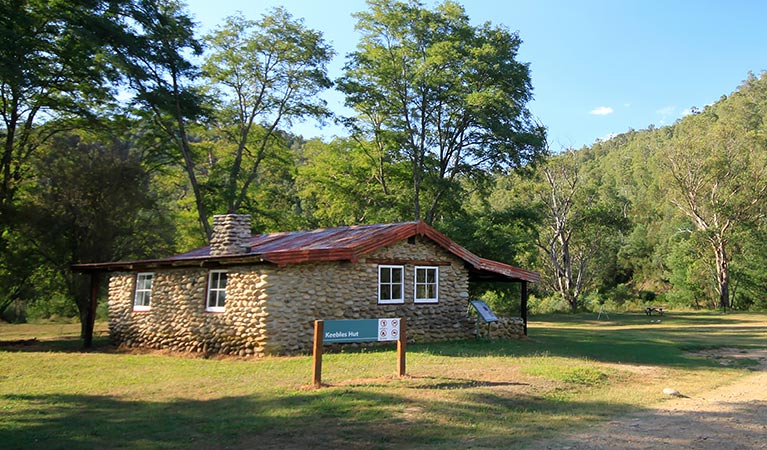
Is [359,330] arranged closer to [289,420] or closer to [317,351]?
[317,351]

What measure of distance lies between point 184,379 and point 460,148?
23317 mm

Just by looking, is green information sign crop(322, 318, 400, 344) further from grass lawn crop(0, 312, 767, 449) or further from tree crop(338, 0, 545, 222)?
tree crop(338, 0, 545, 222)

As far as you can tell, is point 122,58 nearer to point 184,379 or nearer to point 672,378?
point 184,379

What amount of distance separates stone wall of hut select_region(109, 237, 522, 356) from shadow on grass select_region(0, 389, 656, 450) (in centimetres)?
501

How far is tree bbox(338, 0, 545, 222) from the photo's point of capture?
2841 centimetres

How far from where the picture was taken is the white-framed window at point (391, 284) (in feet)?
50.2

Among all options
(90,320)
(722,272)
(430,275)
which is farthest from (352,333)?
(722,272)

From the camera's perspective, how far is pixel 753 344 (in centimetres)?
1717

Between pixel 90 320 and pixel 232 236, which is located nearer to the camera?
pixel 232 236

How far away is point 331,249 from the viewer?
13570mm

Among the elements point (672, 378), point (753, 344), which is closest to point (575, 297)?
point (753, 344)

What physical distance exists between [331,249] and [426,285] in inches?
157

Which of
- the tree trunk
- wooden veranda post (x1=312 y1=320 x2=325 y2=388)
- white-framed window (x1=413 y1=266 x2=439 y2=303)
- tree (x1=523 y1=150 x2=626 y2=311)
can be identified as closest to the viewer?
wooden veranda post (x1=312 y1=320 x2=325 y2=388)

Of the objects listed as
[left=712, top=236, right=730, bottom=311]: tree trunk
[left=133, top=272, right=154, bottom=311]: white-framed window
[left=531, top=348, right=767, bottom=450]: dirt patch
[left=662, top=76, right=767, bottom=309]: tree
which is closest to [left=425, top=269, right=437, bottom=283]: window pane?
[left=531, top=348, right=767, bottom=450]: dirt patch
